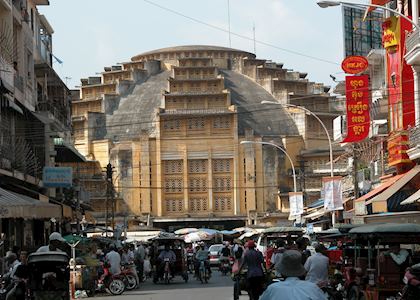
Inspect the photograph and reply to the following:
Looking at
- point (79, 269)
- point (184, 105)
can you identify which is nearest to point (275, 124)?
point (184, 105)

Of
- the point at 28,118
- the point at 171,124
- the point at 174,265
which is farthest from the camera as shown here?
the point at 171,124

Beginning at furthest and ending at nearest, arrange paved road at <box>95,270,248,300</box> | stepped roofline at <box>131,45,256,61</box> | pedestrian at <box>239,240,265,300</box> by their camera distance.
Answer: stepped roofline at <box>131,45,256,61</box>
paved road at <box>95,270,248,300</box>
pedestrian at <box>239,240,265,300</box>

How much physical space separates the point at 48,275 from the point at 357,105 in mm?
23488

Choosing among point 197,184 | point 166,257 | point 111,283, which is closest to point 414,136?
point 166,257

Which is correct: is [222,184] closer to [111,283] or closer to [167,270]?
[167,270]

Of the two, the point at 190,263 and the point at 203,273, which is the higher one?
the point at 203,273

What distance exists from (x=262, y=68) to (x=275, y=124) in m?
15.8

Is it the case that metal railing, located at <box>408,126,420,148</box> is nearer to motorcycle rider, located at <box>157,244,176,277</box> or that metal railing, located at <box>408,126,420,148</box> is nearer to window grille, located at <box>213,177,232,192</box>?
motorcycle rider, located at <box>157,244,176,277</box>

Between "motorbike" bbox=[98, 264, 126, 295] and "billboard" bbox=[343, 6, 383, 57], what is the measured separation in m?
35.6

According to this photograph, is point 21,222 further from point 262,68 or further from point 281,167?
point 262,68

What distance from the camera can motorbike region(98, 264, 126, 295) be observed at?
3005cm

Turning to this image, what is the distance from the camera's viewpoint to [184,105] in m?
112

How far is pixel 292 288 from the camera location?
8.19 meters

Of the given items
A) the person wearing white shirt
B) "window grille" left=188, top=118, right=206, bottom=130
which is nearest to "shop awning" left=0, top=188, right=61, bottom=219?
the person wearing white shirt
